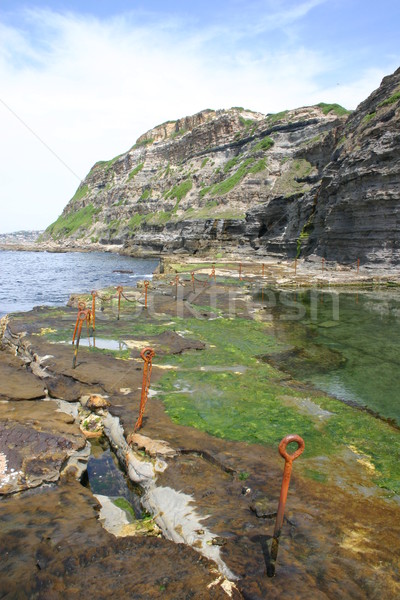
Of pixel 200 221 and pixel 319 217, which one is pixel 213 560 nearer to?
pixel 319 217

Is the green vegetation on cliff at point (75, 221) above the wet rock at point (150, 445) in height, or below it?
above

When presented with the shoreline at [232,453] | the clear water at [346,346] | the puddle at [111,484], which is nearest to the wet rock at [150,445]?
the shoreline at [232,453]

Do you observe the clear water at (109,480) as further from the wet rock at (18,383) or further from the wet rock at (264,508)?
the wet rock at (18,383)

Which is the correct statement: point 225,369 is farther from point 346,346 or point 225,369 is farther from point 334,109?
point 334,109

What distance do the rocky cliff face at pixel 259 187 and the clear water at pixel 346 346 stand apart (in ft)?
40.8

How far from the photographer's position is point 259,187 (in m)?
71.1

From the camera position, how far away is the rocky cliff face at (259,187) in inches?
1219

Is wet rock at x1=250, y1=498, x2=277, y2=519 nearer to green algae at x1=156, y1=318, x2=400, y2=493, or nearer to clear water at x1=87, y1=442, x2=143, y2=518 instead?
green algae at x1=156, y1=318, x2=400, y2=493

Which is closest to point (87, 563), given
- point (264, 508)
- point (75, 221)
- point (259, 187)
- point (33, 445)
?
point (264, 508)

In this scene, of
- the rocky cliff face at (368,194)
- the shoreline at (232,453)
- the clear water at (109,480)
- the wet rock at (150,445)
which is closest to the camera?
the shoreline at (232,453)

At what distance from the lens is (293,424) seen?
7055mm

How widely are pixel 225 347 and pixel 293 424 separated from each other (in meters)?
5.14

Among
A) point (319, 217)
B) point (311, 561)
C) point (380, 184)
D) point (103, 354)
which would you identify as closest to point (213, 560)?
point (311, 561)

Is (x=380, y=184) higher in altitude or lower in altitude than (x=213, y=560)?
higher
